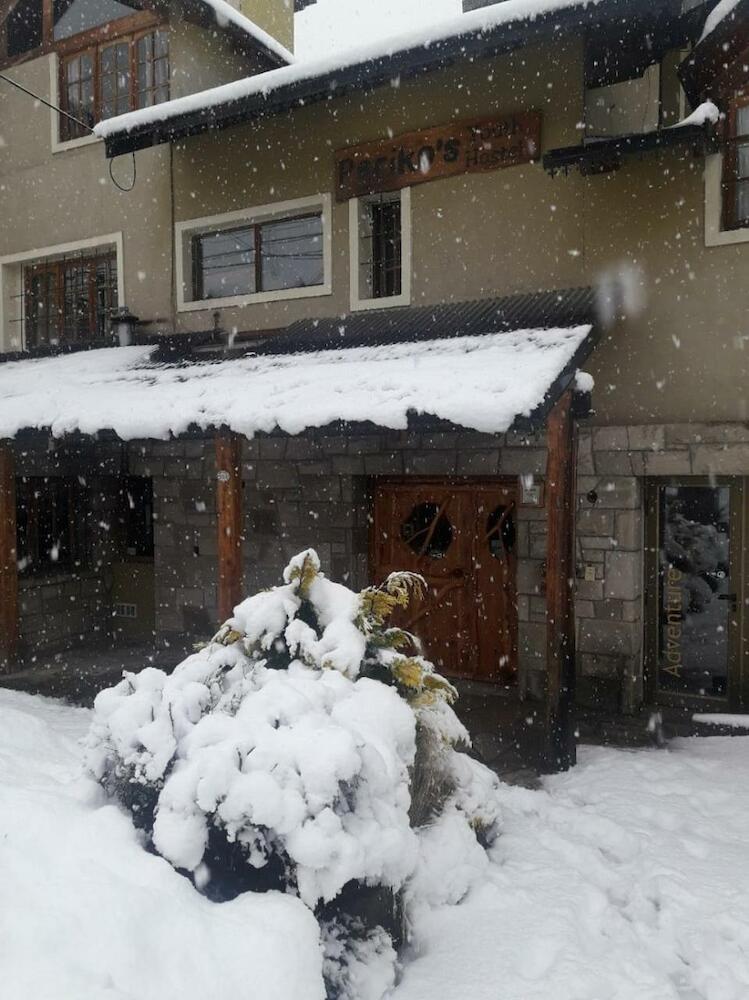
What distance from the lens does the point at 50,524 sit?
31.6 ft

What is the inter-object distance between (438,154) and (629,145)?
2.02 meters

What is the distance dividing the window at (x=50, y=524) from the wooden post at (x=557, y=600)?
667 centimetres

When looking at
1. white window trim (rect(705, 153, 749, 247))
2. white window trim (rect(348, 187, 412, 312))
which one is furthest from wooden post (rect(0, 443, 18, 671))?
white window trim (rect(705, 153, 749, 247))

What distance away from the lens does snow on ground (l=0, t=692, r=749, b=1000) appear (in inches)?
94.5

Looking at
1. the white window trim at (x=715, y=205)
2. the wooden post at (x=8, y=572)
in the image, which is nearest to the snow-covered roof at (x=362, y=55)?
the white window trim at (x=715, y=205)

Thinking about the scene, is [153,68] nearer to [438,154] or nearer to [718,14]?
[438,154]

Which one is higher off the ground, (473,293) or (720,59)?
(720,59)

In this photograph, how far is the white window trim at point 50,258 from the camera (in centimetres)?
918

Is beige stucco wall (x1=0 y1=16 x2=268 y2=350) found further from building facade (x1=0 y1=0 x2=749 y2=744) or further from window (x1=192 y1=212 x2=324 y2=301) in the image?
window (x1=192 y1=212 x2=324 y2=301)

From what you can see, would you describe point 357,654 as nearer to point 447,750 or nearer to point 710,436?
point 447,750

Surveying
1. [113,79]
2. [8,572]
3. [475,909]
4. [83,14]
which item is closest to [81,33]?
[83,14]

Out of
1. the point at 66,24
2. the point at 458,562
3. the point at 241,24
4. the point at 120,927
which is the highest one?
the point at 66,24

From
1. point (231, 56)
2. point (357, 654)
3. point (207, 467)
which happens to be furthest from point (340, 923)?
point (231, 56)

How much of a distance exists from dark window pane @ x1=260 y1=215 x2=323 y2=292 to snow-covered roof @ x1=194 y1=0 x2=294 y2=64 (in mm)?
2874
